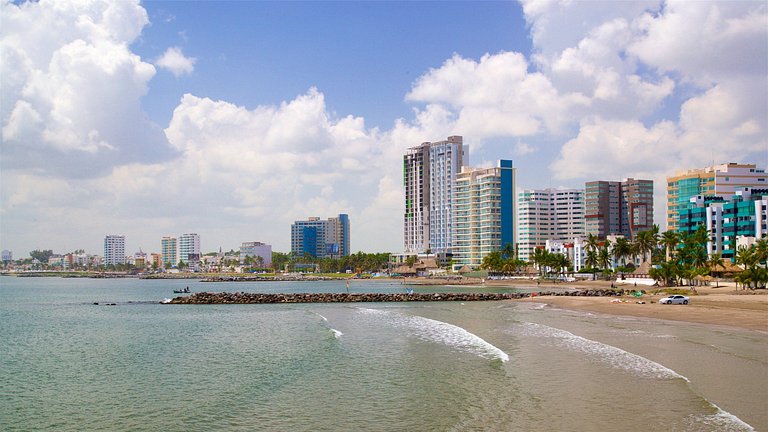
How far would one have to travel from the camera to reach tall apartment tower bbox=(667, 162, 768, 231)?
170125mm

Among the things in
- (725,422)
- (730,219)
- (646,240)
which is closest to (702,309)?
(725,422)

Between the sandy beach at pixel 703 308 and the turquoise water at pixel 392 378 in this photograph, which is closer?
the turquoise water at pixel 392 378

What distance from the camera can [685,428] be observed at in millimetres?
20906

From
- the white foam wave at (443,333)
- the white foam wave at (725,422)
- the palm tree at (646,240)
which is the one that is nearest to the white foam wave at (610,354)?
the white foam wave at (443,333)

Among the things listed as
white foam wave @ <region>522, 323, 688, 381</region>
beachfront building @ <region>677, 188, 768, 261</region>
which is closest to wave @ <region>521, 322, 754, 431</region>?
white foam wave @ <region>522, 323, 688, 381</region>

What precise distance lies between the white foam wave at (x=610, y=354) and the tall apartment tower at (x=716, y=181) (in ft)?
440

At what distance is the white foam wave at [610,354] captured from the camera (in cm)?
3117

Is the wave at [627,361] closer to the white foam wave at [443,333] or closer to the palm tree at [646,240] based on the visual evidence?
the white foam wave at [443,333]

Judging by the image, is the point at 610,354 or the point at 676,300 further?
the point at 676,300

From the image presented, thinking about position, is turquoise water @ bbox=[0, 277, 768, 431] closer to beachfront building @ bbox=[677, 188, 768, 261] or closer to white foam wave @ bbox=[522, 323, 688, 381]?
white foam wave @ bbox=[522, 323, 688, 381]

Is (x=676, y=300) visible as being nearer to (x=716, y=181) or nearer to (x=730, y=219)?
(x=730, y=219)

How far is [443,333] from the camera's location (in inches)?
2026

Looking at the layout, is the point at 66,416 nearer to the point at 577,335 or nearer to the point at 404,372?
the point at 404,372

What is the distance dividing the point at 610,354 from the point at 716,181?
15449cm
